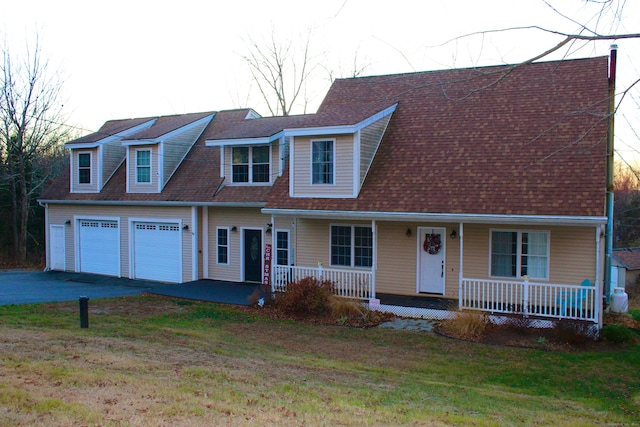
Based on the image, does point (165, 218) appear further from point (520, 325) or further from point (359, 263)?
point (520, 325)

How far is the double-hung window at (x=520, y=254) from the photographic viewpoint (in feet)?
45.9

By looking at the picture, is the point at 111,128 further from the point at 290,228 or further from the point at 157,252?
the point at 290,228

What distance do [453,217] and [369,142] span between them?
3.89 metres

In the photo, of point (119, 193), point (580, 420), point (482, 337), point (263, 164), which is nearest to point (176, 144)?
point (119, 193)

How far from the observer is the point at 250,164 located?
1942 cm

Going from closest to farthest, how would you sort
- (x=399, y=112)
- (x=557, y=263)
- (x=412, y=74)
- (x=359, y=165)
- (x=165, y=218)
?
(x=557, y=263) < (x=359, y=165) < (x=399, y=112) < (x=412, y=74) < (x=165, y=218)

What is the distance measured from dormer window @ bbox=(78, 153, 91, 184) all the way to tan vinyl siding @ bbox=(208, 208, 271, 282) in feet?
22.2

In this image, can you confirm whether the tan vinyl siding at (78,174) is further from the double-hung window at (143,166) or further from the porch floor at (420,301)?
the porch floor at (420,301)

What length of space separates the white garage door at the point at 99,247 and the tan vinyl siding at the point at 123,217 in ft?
1.01

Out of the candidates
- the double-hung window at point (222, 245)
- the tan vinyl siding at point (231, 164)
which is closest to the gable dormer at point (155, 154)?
the tan vinyl siding at point (231, 164)

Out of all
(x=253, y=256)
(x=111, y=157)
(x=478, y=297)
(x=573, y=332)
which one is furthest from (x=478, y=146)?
(x=111, y=157)

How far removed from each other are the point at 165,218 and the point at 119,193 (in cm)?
279

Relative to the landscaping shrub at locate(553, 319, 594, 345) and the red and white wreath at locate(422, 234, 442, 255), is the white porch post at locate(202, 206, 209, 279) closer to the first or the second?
the red and white wreath at locate(422, 234, 442, 255)

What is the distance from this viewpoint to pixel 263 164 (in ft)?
62.9
